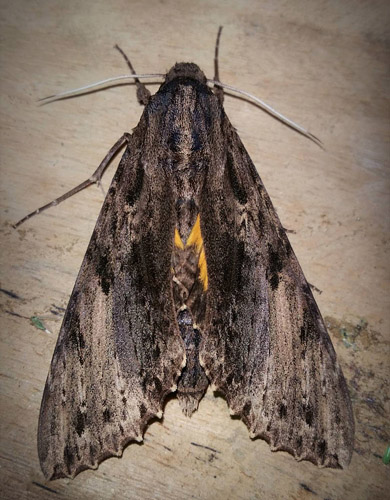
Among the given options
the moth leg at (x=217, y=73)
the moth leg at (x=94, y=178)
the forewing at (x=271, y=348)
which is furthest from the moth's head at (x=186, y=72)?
the forewing at (x=271, y=348)

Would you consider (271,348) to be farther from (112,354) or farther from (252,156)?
(252,156)

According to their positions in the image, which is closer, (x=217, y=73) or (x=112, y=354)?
(x=112, y=354)

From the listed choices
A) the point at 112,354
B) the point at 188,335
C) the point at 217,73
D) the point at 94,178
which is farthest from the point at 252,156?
the point at 112,354

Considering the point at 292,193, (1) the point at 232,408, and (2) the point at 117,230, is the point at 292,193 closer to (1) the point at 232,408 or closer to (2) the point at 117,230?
(2) the point at 117,230

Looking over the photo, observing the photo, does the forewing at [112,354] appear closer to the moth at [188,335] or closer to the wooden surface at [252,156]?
the moth at [188,335]

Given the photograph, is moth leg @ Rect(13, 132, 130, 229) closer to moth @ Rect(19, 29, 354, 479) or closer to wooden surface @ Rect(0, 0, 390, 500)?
wooden surface @ Rect(0, 0, 390, 500)

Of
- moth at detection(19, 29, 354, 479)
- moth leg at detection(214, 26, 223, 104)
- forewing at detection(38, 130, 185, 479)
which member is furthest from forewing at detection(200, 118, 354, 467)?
moth leg at detection(214, 26, 223, 104)
